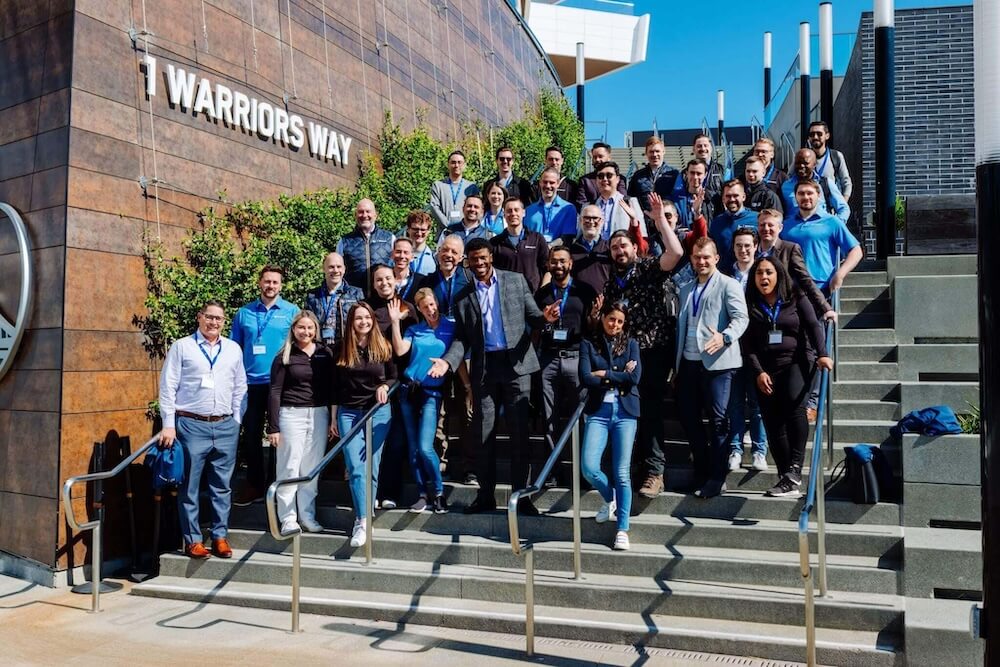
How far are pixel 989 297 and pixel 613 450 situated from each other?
304cm

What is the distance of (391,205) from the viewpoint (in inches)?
458

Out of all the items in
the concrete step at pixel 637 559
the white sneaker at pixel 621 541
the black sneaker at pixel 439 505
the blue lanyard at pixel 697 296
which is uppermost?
the blue lanyard at pixel 697 296

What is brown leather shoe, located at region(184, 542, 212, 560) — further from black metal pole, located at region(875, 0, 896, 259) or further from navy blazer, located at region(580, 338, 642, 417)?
black metal pole, located at region(875, 0, 896, 259)

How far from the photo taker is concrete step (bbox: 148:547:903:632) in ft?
16.5

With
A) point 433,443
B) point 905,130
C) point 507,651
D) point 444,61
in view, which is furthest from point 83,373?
point 905,130

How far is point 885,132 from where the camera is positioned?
10727mm

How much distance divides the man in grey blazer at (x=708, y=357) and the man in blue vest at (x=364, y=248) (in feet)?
9.70

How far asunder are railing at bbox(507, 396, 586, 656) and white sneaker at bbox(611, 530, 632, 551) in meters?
0.29

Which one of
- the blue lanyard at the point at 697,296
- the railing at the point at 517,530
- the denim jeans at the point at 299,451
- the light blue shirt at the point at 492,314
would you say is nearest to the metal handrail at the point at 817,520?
the blue lanyard at the point at 697,296

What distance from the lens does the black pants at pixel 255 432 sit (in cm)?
730

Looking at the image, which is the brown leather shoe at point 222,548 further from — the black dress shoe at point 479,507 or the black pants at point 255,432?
the black dress shoe at point 479,507

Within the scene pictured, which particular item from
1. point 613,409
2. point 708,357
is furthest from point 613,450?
point 708,357

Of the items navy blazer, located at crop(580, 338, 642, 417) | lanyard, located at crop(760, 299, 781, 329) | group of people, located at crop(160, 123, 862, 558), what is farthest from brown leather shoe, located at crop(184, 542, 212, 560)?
lanyard, located at crop(760, 299, 781, 329)

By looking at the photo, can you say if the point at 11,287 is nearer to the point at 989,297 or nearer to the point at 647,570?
the point at 647,570
